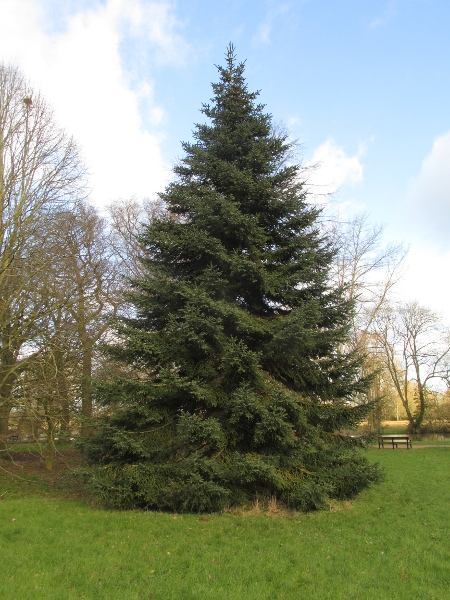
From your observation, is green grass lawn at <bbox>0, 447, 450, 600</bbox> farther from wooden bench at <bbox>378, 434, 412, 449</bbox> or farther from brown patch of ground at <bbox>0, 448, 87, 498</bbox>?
wooden bench at <bbox>378, 434, 412, 449</bbox>

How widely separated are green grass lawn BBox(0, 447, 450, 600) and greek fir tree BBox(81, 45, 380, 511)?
0.72m

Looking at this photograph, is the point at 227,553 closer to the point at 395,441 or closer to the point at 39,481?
the point at 39,481

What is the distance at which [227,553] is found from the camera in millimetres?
5914

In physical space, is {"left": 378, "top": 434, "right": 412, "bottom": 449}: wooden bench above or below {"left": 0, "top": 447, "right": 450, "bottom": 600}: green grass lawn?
below

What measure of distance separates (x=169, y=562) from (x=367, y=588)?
96.2 inches

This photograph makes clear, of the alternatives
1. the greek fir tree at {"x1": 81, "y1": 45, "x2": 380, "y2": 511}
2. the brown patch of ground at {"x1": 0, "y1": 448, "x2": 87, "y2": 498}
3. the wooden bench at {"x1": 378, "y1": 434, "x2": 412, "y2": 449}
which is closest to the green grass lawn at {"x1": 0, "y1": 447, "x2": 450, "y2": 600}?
the greek fir tree at {"x1": 81, "y1": 45, "x2": 380, "y2": 511}

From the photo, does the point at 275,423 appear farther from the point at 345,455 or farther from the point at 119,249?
the point at 119,249

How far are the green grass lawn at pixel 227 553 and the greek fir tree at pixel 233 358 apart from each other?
721 millimetres

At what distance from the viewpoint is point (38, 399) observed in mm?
10547

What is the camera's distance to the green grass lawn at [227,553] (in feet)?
15.4

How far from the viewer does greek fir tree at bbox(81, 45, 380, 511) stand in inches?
321

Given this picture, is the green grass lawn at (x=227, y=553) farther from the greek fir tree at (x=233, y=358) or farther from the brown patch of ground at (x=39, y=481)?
the brown patch of ground at (x=39, y=481)

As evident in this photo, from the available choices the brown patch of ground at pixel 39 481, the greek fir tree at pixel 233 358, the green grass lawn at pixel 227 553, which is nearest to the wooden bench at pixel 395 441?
the green grass lawn at pixel 227 553

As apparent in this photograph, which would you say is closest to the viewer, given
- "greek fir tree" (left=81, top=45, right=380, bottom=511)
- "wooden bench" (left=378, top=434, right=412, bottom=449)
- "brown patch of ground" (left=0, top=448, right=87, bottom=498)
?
"greek fir tree" (left=81, top=45, right=380, bottom=511)
